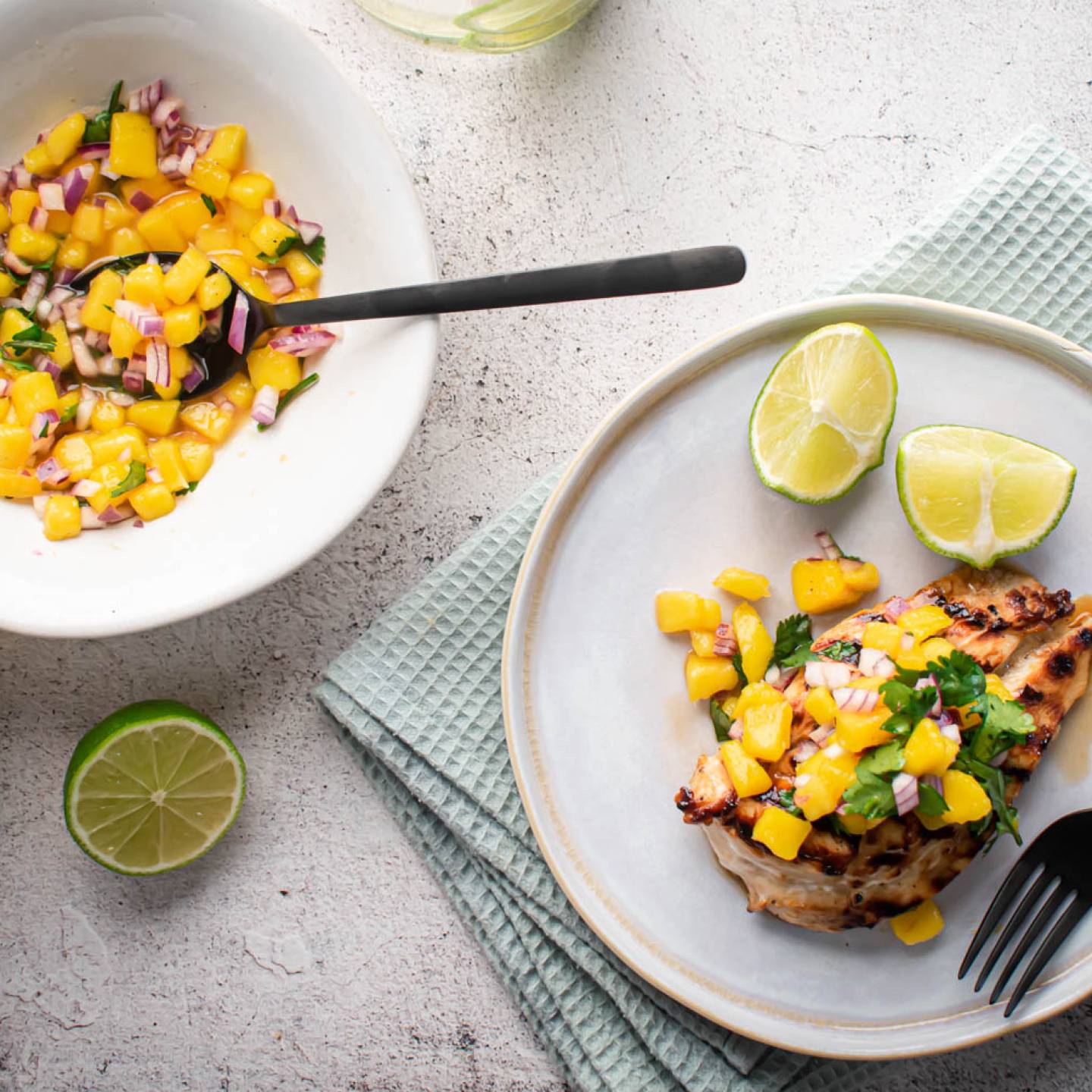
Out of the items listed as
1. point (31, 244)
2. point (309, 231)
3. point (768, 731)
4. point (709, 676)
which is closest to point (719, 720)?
point (709, 676)

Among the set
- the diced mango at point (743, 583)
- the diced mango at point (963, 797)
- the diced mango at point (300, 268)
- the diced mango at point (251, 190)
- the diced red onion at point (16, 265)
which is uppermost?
the diced mango at point (251, 190)

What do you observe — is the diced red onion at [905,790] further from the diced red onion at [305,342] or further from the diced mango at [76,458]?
the diced mango at [76,458]

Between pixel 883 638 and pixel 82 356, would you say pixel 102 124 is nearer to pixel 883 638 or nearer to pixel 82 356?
pixel 82 356

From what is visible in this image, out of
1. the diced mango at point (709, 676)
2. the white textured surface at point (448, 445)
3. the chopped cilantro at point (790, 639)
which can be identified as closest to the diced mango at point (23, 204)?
the white textured surface at point (448, 445)

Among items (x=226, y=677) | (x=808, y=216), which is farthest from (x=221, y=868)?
(x=808, y=216)

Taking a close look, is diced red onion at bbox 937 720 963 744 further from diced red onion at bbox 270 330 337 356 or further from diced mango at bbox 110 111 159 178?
diced mango at bbox 110 111 159 178

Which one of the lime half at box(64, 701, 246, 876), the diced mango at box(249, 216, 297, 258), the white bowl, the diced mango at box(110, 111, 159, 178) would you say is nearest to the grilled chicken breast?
the white bowl
